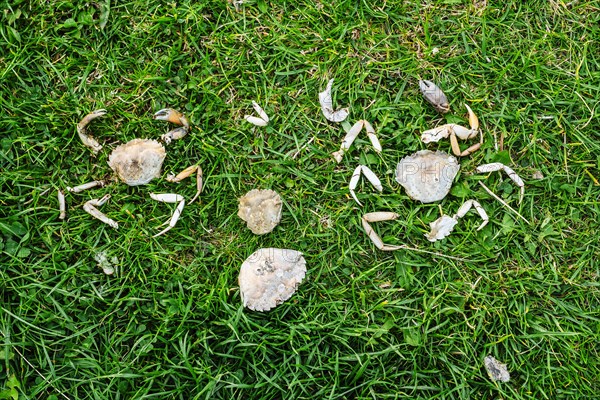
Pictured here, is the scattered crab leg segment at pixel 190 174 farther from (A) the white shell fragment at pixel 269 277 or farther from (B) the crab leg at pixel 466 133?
(B) the crab leg at pixel 466 133

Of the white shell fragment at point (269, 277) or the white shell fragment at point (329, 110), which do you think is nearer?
the white shell fragment at point (269, 277)

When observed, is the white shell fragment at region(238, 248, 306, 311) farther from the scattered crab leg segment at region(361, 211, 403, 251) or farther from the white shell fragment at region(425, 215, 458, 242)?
the white shell fragment at region(425, 215, 458, 242)

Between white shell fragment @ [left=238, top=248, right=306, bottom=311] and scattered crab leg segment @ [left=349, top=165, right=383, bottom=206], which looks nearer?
white shell fragment @ [left=238, top=248, right=306, bottom=311]

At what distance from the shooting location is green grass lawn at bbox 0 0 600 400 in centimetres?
255

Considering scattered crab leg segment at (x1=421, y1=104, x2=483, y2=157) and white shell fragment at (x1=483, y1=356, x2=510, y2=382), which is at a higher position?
scattered crab leg segment at (x1=421, y1=104, x2=483, y2=157)

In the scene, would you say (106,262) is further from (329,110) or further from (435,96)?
(435,96)

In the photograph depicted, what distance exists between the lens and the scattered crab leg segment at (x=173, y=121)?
2639 millimetres

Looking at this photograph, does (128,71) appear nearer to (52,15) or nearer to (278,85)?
(52,15)

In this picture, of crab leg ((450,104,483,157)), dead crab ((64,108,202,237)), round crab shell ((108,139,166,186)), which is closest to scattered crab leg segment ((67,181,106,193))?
dead crab ((64,108,202,237))

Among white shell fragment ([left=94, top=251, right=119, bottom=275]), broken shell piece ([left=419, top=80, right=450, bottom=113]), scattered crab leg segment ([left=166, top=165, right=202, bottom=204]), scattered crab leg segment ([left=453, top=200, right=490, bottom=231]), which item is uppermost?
broken shell piece ([left=419, top=80, right=450, bottom=113])

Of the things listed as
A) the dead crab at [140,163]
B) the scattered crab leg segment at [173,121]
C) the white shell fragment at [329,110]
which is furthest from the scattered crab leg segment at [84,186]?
the white shell fragment at [329,110]

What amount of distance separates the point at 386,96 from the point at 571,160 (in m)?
1.11

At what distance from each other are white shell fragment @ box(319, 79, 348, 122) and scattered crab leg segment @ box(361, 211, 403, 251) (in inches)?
22.4

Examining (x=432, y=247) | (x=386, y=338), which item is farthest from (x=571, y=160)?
(x=386, y=338)
